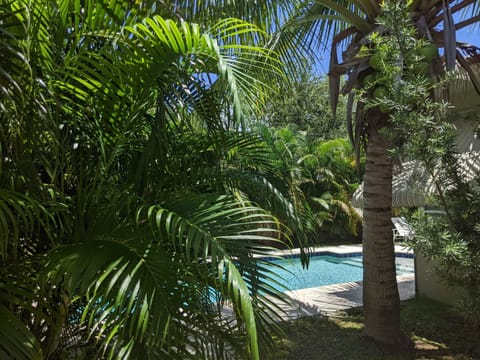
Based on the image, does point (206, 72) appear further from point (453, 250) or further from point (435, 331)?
point (435, 331)

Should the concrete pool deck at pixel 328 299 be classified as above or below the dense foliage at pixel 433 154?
below

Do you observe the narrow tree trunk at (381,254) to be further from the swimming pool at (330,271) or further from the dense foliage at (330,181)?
the dense foliage at (330,181)

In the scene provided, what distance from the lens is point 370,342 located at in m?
6.30

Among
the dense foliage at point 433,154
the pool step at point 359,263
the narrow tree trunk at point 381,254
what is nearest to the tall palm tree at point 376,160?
the narrow tree trunk at point 381,254

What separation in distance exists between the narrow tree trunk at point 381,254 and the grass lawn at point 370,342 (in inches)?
12.5

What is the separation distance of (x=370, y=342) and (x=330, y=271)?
403 inches

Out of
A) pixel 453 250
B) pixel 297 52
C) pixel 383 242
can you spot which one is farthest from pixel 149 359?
pixel 297 52

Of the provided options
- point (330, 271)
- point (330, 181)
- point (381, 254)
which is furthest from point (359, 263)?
point (381, 254)

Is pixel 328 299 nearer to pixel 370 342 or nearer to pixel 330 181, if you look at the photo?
pixel 370 342

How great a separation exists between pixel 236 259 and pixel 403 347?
182 inches

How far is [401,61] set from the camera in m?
4.12

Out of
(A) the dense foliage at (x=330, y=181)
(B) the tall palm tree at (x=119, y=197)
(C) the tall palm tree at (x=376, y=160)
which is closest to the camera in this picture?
(B) the tall palm tree at (x=119, y=197)

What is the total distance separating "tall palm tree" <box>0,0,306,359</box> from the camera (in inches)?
95.2

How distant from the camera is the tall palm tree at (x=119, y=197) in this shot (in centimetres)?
242
